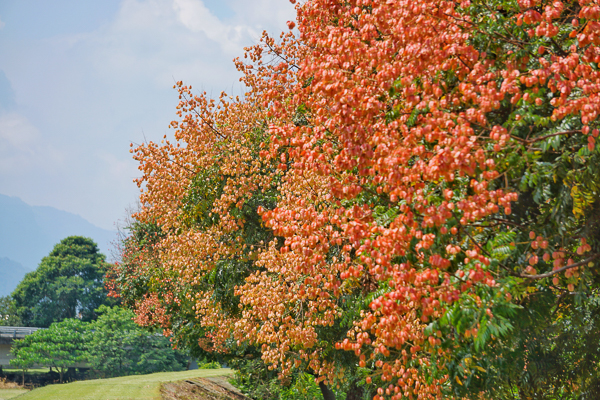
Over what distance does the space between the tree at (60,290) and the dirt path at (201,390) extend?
3535cm

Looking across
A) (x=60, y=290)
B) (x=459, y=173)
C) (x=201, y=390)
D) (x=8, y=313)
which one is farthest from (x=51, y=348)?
(x=459, y=173)

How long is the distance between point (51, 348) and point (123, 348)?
580 cm

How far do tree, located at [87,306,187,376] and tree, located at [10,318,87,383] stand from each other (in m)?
1.08

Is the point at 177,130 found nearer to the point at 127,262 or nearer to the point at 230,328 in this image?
the point at 230,328

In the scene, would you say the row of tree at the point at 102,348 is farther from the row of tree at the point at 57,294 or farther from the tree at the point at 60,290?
the tree at the point at 60,290

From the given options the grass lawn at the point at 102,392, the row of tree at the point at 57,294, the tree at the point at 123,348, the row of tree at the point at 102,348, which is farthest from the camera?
the row of tree at the point at 57,294

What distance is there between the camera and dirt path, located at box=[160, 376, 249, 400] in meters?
26.4

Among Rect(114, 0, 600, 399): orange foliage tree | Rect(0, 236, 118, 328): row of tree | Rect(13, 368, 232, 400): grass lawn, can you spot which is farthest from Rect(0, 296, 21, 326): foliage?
Rect(114, 0, 600, 399): orange foliage tree

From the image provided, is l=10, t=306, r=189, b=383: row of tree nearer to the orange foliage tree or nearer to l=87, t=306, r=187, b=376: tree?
l=87, t=306, r=187, b=376: tree

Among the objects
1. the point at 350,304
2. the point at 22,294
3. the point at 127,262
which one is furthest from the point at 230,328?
the point at 22,294

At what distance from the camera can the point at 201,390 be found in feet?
95.7

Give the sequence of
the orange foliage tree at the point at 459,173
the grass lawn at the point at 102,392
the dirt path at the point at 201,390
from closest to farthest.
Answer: the orange foliage tree at the point at 459,173 < the grass lawn at the point at 102,392 < the dirt path at the point at 201,390

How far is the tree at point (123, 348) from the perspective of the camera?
4191 centimetres

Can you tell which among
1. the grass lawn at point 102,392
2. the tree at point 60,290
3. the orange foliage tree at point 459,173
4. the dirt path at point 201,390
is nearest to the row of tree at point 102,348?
the dirt path at point 201,390
